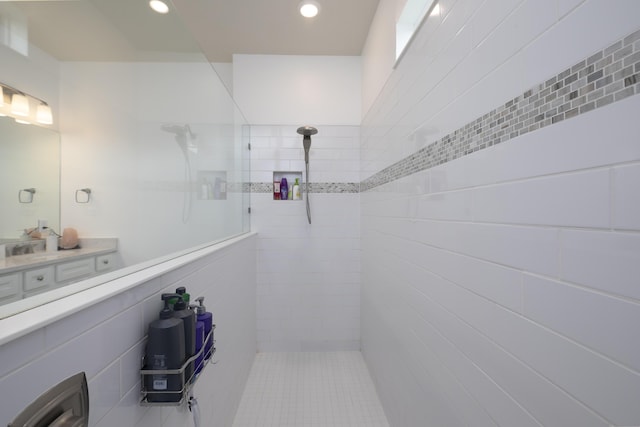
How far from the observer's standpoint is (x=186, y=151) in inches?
51.4

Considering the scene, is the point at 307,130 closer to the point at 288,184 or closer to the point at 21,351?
the point at 288,184

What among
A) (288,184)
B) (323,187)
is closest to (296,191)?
(288,184)

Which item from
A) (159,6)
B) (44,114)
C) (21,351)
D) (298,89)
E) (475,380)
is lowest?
(475,380)

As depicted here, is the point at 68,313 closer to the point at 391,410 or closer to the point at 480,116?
the point at 480,116

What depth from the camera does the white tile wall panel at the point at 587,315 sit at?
37cm

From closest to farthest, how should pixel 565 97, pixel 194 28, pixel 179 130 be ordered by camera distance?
pixel 565 97, pixel 179 130, pixel 194 28

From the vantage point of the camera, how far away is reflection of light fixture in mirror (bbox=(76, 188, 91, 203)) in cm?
83

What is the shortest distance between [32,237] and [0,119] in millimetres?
285

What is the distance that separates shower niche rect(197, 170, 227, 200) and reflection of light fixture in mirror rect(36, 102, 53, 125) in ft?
2.22

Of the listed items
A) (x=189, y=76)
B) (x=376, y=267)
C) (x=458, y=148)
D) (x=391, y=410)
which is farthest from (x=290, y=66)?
(x=391, y=410)

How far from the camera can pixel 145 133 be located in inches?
45.2

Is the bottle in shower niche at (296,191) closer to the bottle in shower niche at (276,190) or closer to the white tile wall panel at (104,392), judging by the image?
the bottle in shower niche at (276,190)

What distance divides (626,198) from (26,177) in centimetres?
121

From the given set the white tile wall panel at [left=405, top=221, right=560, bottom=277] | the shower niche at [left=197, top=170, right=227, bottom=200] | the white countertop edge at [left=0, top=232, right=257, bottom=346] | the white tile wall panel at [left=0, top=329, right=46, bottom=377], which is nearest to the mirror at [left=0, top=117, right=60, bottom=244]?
the white countertop edge at [left=0, top=232, right=257, bottom=346]
